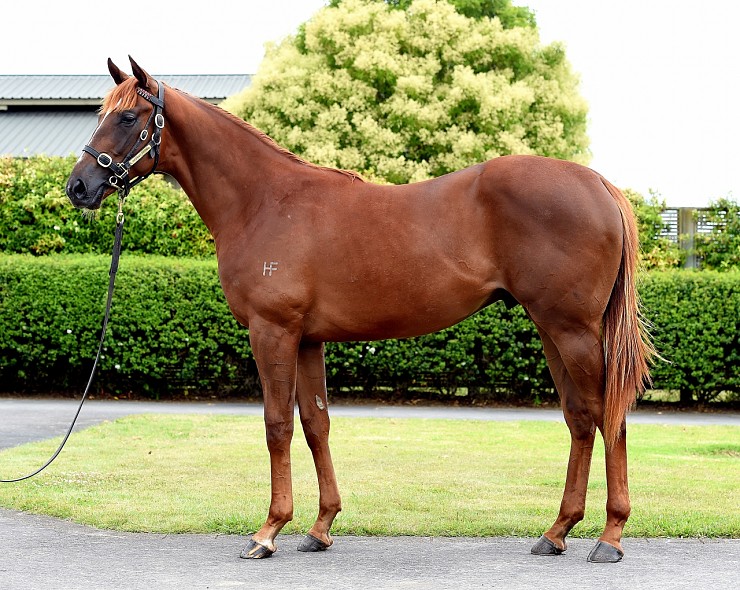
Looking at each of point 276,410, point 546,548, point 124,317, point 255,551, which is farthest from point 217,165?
point 124,317

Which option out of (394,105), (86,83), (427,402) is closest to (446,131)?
(394,105)

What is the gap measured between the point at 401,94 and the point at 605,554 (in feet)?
62.9

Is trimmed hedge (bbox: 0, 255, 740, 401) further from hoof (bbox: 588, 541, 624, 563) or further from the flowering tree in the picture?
the flowering tree

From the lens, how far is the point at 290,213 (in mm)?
5164

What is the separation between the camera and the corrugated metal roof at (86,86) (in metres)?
32.2

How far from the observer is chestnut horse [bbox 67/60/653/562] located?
4.90m

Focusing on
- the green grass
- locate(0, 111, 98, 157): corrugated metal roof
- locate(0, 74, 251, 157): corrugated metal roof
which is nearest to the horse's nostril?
the green grass

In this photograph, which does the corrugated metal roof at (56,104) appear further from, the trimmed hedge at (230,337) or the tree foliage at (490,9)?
the trimmed hedge at (230,337)

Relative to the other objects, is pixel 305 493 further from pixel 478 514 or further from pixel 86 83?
pixel 86 83

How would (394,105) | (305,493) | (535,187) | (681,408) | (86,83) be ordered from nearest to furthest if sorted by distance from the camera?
(535,187), (305,493), (681,408), (394,105), (86,83)

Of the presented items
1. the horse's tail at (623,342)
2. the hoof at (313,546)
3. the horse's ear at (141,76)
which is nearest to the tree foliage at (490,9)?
the horse's ear at (141,76)

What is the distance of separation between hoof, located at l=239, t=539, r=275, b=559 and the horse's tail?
1.94 meters

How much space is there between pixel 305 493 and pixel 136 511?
4.34 ft

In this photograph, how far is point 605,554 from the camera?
4.82 metres
